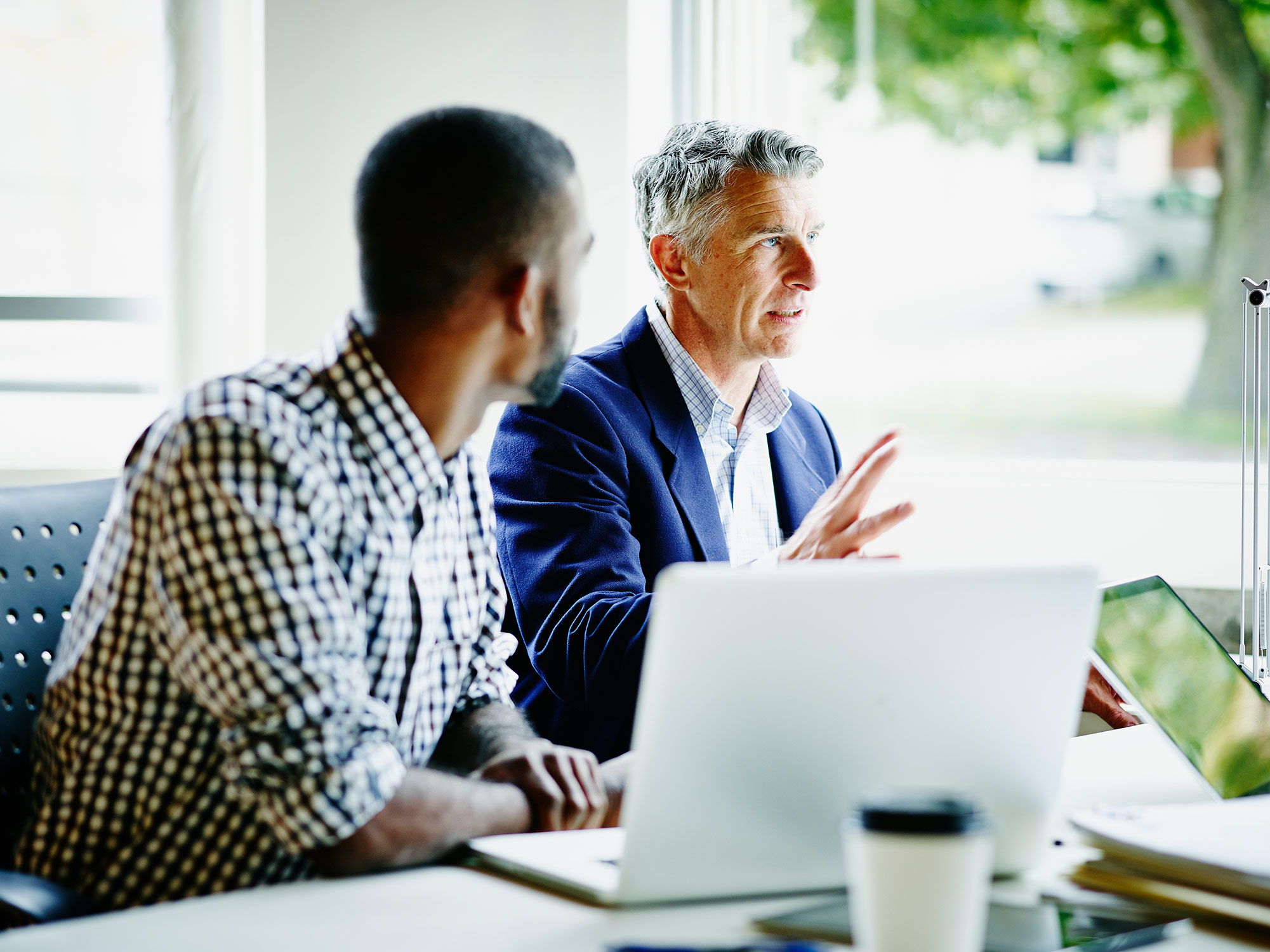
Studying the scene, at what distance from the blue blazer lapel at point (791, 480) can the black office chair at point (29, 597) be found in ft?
3.32

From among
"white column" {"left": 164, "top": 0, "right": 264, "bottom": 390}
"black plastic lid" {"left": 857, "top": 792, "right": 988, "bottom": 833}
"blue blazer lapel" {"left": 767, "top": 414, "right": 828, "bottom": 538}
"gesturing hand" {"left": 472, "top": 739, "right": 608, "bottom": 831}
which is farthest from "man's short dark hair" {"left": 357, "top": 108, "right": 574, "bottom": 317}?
"white column" {"left": 164, "top": 0, "right": 264, "bottom": 390}

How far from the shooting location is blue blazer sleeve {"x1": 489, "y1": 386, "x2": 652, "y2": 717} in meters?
1.63

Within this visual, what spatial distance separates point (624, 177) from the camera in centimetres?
278

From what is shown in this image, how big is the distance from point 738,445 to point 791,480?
102 millimetres

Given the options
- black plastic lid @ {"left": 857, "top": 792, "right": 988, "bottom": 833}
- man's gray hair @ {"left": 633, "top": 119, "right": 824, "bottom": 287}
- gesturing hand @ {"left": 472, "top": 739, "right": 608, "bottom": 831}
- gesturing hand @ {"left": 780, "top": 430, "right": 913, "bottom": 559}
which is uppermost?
man's gray hair @ {"left": 633, "top": 119, "right": 824, "bottom": 287}

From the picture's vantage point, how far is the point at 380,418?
116cm

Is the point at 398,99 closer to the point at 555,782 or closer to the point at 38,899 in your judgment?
the point at 555,782

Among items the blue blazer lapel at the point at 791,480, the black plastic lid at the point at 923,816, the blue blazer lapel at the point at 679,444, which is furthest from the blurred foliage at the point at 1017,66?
the black plastic lid at the point at 923,816

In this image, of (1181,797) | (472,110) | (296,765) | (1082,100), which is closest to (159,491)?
(296,765)

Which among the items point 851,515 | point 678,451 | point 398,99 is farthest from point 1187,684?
point 398,99

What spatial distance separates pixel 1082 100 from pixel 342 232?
4.98m

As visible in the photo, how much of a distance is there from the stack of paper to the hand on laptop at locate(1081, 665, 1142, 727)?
73cm

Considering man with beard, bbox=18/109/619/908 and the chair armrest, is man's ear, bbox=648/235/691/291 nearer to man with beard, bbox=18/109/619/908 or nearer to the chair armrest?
man with beard, bbox=18/109/619/908

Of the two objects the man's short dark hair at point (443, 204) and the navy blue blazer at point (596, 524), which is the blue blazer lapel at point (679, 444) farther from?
the man's short dark hair at point (443, 204)
